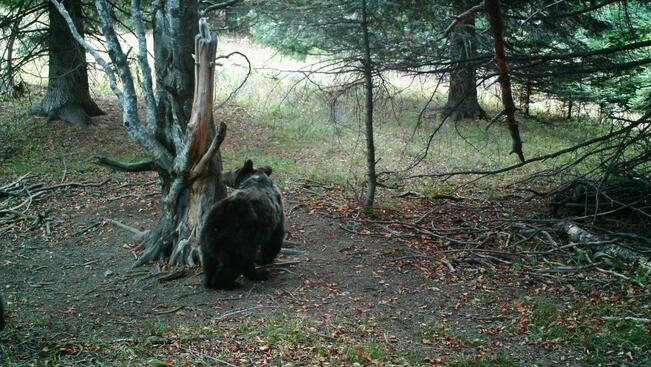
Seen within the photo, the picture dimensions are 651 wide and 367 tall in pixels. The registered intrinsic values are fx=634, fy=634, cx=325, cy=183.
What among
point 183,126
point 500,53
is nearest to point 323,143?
point 183,126

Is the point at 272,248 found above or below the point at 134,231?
below

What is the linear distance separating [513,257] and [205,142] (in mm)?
5193

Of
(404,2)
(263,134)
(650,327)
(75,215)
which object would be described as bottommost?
(650,327)

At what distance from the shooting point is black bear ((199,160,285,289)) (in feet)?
27.8

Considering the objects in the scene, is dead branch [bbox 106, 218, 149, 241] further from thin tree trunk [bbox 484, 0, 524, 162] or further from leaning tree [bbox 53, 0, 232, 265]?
thin tree trunk [bbox 484, 0, 524, 162]

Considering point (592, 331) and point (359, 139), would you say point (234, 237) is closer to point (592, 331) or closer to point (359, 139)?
point (592, 331)

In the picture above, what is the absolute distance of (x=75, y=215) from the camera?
39.3 ft

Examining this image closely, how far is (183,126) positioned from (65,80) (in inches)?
386

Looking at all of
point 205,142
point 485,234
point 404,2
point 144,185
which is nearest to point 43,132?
point 144,185

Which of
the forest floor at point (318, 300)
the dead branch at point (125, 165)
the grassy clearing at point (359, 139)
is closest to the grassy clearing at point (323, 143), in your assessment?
the grassy clearing at point (359, 139)

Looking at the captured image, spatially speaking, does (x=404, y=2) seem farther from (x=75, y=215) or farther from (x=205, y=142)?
(x=75, y=215)

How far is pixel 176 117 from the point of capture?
9945mm

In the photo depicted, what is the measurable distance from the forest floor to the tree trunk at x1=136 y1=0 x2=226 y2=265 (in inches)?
21.8

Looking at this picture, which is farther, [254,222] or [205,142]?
[205,142]
